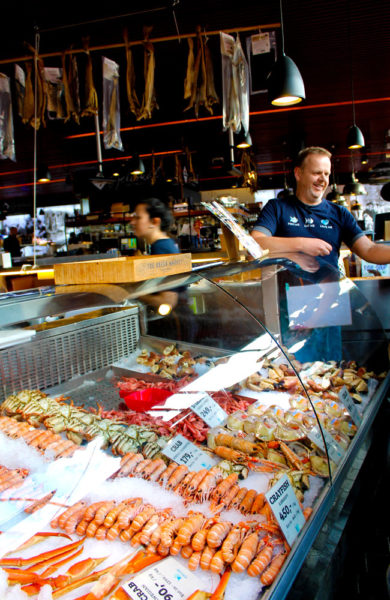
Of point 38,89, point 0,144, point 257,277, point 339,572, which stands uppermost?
point 38,89

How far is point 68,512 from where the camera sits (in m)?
1.37

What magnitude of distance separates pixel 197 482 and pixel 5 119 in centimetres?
495

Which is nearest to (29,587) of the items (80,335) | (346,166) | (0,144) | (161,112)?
(80,335)

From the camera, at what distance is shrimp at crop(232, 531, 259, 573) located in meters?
1.17

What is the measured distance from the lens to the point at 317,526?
4.31 feet

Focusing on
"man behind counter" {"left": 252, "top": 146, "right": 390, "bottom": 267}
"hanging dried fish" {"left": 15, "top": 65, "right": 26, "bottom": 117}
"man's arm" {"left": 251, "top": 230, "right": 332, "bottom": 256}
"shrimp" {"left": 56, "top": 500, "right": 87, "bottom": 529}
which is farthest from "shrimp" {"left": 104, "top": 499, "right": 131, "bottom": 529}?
"hanging dried fish" {"left": 15, "top": 65, "right": 26, "bottom": 117}

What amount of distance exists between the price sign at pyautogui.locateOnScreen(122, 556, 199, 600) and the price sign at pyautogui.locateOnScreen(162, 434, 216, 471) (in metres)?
0.43

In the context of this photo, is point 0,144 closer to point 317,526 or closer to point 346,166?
point 317,526

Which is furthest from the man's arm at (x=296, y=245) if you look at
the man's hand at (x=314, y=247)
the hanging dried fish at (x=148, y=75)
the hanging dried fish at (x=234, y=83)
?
the hanging dried fish at (x=148, y=75)

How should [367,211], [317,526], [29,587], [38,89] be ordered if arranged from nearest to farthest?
[29,587] → [317,526] → [38,89] → [367,211]

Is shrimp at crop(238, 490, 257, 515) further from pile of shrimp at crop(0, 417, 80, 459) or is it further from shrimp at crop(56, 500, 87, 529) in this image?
pile of shrimp at crop(0, 417, 80, 459)

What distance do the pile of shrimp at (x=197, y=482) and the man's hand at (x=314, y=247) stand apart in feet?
4.24

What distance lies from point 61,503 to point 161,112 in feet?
24.5

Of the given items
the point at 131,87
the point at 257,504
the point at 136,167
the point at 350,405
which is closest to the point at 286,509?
the point at 257,504
